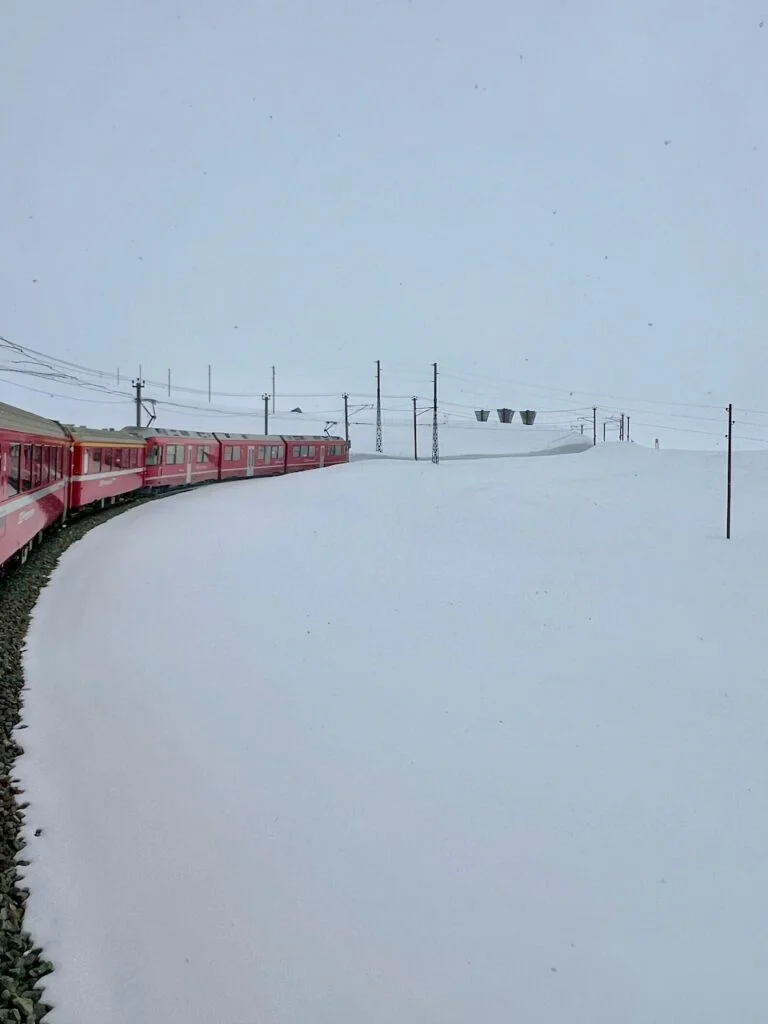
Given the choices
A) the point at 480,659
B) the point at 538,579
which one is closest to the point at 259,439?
the point at 538,579

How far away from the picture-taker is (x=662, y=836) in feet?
17.6

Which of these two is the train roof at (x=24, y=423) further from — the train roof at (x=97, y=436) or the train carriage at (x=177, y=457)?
the train carriage at (x=177, y=457)

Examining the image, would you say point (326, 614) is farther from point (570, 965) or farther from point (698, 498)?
point (698, 498)

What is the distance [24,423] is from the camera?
1327 centimetres

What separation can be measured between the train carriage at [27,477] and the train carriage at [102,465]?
98 cm

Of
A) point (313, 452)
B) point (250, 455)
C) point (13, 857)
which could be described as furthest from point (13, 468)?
point (313, 452)

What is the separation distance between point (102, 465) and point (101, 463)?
109 mm

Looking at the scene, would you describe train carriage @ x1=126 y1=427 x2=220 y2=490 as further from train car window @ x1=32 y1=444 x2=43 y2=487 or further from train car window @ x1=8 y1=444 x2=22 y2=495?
train car window @ x1=8 y1=444 x2=22 y2=495

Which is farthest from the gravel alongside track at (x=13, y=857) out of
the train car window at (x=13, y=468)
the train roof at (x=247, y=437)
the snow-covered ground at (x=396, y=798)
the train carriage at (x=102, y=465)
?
the train roof at (x=247, y=437)

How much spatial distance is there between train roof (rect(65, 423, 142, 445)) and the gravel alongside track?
358 inches

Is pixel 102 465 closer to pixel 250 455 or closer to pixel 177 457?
pixel 177 457

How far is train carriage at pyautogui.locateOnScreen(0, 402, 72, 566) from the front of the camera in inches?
442

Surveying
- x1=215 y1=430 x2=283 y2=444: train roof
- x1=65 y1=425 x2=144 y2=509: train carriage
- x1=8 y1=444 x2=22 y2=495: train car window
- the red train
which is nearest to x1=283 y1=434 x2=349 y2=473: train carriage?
the red train

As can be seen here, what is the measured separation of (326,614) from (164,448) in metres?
18.7
